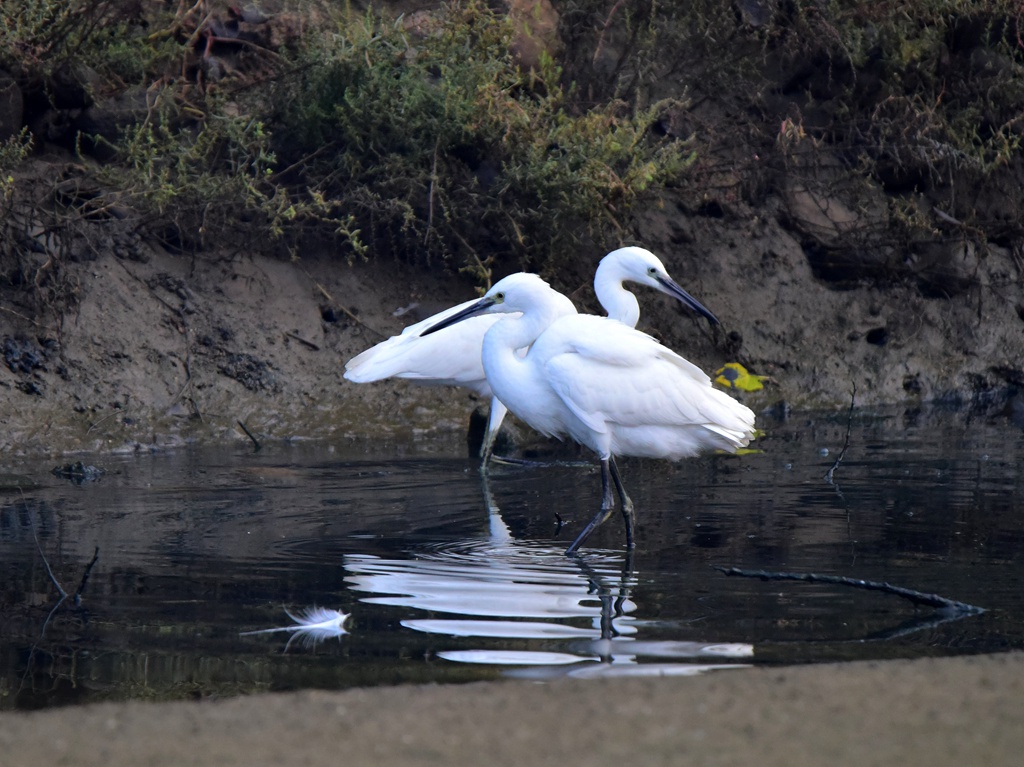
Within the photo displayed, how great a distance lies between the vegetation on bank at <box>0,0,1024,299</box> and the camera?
888 cm

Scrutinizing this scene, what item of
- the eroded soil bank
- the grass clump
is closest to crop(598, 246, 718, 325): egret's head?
the grass clump

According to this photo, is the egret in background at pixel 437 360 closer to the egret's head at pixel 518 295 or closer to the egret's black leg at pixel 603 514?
the egret's head at pixel 518 295

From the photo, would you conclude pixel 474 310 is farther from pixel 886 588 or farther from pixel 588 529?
pixel 886 588

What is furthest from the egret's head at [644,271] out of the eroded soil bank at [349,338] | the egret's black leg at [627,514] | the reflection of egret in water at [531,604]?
the eroded soil bank at [349,338]

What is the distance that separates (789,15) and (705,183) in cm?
155

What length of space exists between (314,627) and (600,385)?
7.10ft

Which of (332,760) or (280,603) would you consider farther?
(280,603)

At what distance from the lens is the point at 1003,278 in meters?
10.8

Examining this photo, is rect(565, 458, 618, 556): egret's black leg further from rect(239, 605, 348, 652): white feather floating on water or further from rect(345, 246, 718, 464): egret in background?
rect(345, 246, 718, 464): egret in background

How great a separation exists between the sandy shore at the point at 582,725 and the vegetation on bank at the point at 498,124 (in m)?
5.69

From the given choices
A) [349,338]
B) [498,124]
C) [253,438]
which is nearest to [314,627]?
[253,438]

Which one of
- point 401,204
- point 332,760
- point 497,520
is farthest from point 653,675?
point 401,204

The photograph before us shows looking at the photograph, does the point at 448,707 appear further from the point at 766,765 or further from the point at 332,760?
the point at 766,765

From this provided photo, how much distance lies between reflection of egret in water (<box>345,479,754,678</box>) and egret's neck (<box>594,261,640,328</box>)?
6.48 feet
